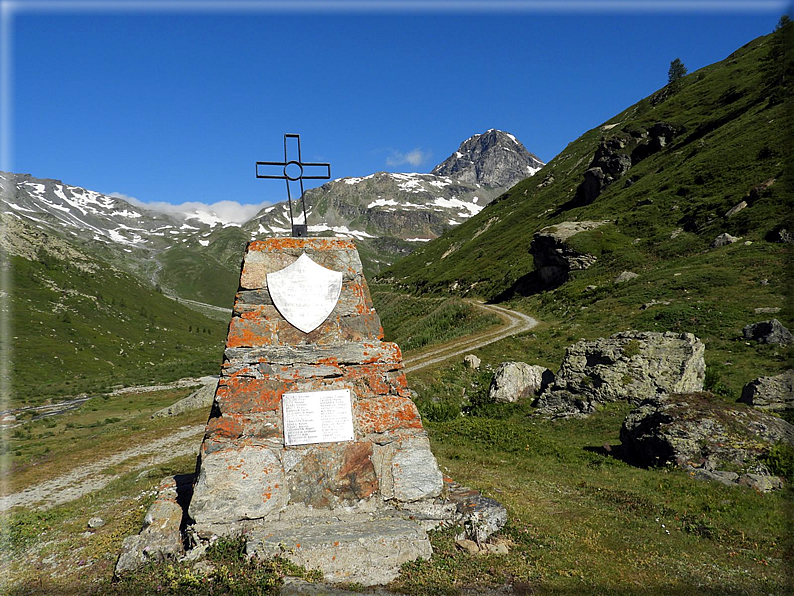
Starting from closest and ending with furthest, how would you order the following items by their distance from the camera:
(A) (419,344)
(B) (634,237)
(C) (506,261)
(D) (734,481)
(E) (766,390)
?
(D) (734,481)
(E) (766,390)
(A) (419,344)
(B) (634,237)
(C) (506,261)

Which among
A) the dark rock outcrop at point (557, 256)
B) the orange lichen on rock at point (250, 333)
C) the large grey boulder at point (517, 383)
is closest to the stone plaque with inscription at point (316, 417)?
the orange lichen on rock at point (250, 333)

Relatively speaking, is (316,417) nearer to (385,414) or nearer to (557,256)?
(385,414)

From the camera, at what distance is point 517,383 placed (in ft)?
76.5

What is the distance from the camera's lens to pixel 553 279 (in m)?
58.1

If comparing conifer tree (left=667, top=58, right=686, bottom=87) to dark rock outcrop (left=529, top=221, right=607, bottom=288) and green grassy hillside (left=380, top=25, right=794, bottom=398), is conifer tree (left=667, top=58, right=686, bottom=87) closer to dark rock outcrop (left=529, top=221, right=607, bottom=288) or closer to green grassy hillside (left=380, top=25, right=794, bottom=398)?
green grassy hillside (left=380, top=25, right=794, bottom=398)

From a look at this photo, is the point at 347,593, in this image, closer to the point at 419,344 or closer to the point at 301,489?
the point at 301,489

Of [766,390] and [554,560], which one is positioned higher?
[766,390]

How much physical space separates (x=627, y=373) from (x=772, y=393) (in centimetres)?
500

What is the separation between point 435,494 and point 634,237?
192 feet

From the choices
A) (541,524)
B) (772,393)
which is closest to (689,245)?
(772,393)

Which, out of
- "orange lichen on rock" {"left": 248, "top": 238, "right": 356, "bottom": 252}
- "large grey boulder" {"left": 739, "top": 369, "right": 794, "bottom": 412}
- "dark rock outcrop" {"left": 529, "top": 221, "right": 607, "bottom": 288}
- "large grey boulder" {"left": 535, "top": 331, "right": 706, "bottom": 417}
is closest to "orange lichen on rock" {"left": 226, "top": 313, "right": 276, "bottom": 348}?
"orange lichen on rock" {"left": 248, "top": 238, "right": 356, "bottom": 252}

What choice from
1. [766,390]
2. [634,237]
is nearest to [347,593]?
[766,390]

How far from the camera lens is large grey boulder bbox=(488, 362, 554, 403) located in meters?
23.0

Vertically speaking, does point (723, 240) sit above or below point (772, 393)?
above
